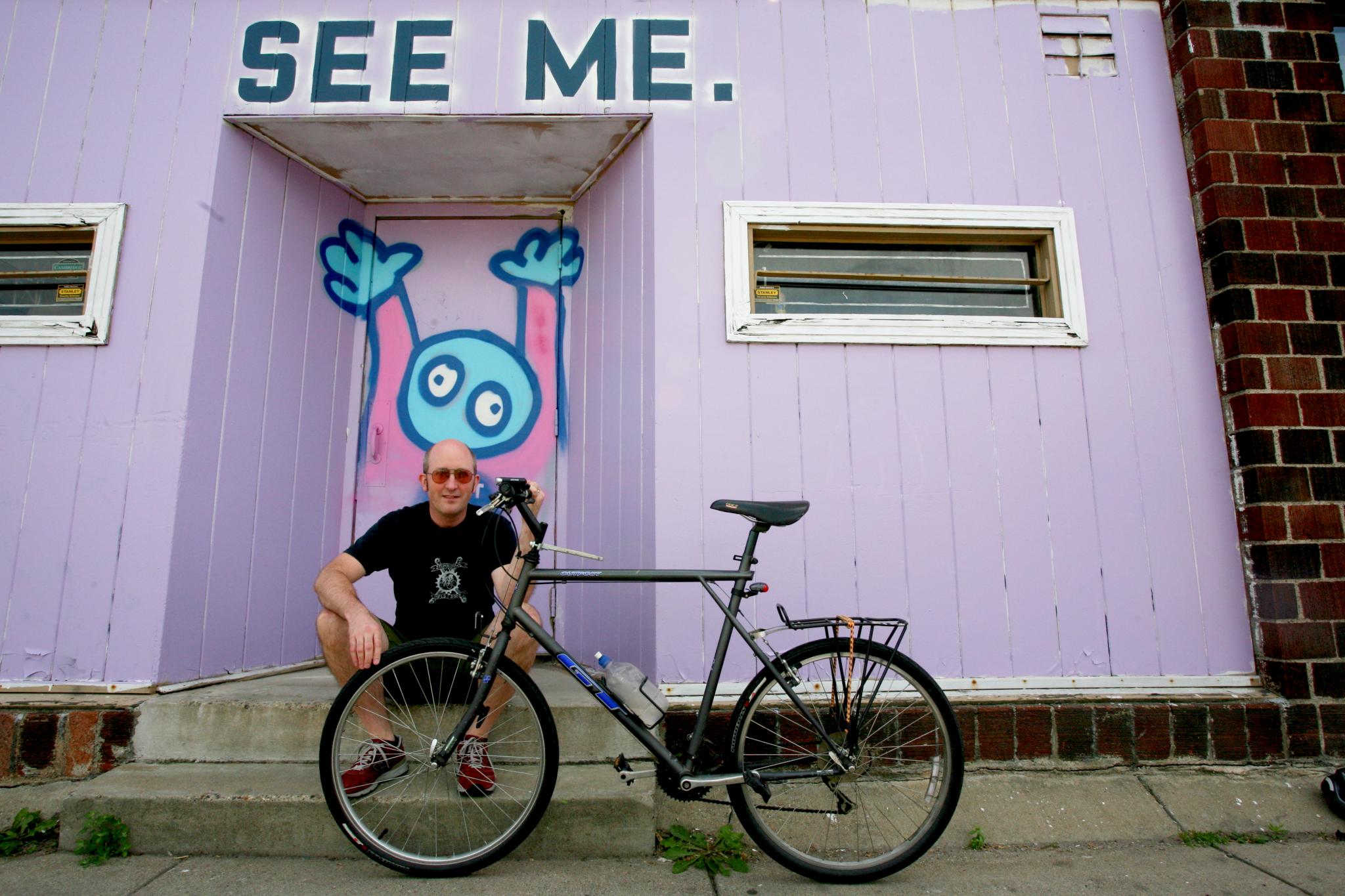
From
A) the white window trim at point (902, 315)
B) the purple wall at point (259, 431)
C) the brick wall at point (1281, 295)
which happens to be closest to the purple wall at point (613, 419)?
the white window trim at point (902, 315)

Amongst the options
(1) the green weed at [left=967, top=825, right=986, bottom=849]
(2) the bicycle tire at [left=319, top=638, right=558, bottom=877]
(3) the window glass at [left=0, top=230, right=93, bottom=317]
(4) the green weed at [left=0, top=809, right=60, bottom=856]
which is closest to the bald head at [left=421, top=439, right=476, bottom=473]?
(2) the bicycle tire at [left=319, top=638, right=558, bottom=877]

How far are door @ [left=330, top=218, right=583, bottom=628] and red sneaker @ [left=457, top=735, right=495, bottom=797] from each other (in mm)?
1594

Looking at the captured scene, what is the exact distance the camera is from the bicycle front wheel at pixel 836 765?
7.28 ft

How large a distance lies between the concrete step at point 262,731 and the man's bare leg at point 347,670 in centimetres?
23

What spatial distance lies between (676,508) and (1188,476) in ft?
7.14

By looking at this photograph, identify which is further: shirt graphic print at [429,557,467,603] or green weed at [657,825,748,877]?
shirt graphic print at [429,557,467,603]

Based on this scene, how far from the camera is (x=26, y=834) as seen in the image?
96.0 inches

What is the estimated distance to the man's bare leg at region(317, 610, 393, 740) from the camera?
93.7 inches

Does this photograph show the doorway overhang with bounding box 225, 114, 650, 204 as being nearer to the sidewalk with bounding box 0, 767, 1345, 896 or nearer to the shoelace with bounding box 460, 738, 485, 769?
the shoelace with bounding box 460, 738, 485, 769

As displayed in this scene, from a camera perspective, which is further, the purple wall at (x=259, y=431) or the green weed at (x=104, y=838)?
the purple wall at (x=259, y=431)

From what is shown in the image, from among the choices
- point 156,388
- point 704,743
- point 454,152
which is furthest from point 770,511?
point 156,388

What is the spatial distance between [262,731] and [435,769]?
0.87 meters

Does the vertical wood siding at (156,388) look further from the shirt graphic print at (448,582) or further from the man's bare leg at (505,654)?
the man's bare leg at (505,654)

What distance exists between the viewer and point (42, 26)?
3.36 metres
